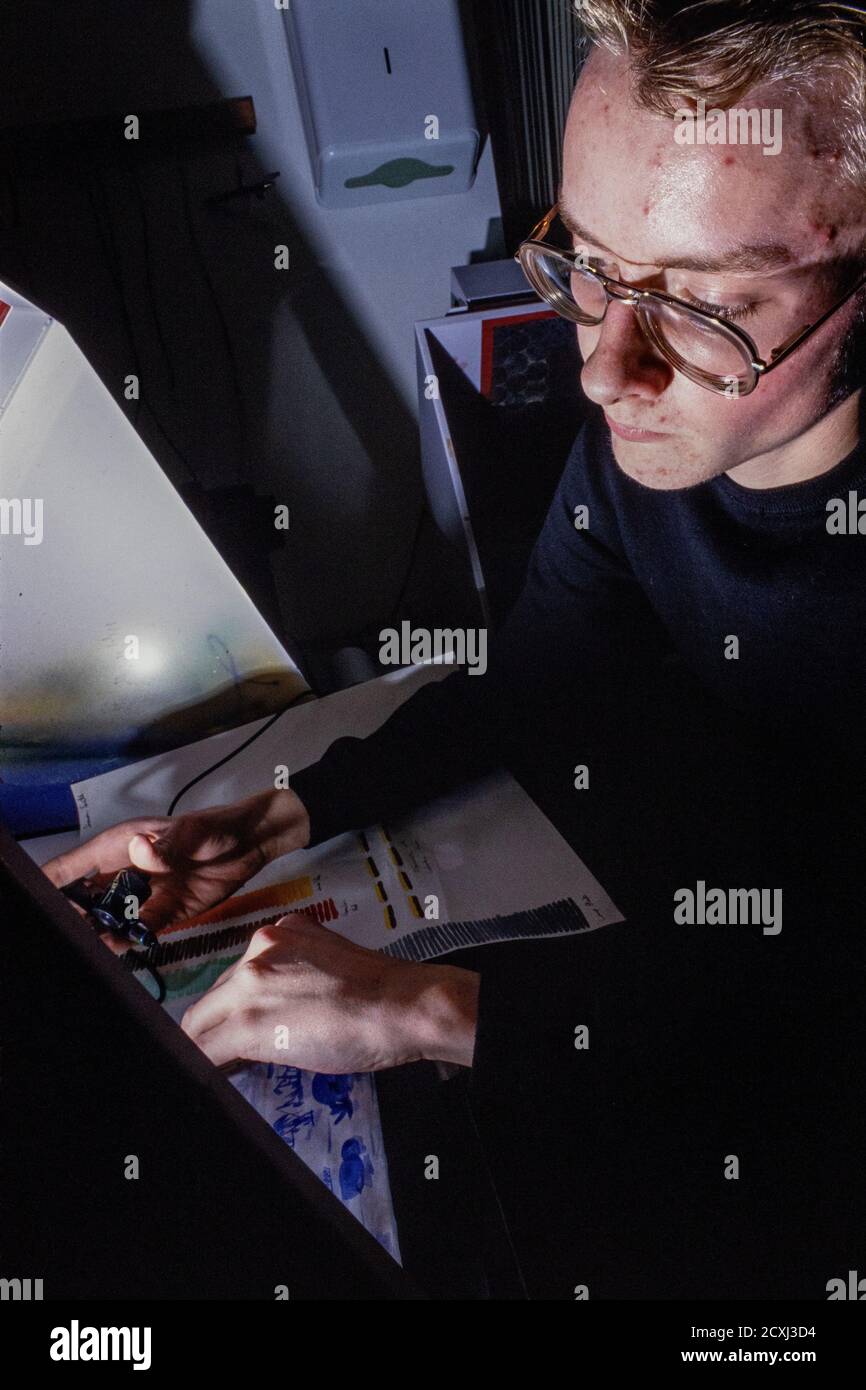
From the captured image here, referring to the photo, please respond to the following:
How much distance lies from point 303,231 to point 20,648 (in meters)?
0.95

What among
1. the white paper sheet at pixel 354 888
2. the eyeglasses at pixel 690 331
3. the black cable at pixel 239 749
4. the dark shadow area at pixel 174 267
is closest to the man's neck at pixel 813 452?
the eyeglasses at pixel 690 331

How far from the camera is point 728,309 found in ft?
2.57

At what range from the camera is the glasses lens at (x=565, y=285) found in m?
0.85

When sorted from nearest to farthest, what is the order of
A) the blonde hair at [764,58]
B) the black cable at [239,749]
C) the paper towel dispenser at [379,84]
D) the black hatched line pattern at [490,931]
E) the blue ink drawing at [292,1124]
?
1. the blonde hair at [764,58]
2. the blue ink drawing at [292,1124]
3. the black hatched line pattern at [490,931]
4. the black cable at [239,749]
5. the paper towel dispenser at [379,84]

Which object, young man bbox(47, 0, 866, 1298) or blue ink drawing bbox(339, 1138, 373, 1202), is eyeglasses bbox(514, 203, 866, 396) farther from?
blue ink drawing bbox(339, 1138, 373, 1202)

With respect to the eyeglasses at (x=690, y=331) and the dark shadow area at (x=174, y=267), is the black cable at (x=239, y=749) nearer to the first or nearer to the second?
the dark shadow area at (x=174, y=267)

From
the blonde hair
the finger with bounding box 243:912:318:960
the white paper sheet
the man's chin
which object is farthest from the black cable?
the blonde hair

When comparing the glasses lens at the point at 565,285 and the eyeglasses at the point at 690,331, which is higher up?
the glasses lens at the point at 565,285

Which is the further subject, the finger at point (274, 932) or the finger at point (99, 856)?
the finger at point (99, 856)

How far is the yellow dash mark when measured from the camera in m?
1.01

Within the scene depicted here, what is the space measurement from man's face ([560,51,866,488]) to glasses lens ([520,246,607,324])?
20mm

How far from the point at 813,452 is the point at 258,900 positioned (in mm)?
720
